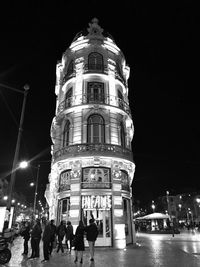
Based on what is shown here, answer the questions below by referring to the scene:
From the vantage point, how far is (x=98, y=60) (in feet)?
72.6

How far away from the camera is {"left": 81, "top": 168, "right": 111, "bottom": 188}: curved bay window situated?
16.5 metres

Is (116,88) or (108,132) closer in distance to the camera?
(108,132)

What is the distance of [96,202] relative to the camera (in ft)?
53.0

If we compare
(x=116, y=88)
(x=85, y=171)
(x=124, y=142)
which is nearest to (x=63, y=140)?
(x=85, y=171)

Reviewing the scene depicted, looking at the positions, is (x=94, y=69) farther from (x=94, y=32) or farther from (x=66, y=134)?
(x=66, y=134)

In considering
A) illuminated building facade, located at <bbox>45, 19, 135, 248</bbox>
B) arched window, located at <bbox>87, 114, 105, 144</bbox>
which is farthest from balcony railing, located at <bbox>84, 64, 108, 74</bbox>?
arched window, located at <bbox>87, 114, 105, 144</bbox>

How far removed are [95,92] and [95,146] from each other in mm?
5869

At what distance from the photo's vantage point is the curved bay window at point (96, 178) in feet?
54.2

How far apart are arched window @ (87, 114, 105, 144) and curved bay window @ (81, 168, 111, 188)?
91.7 inches

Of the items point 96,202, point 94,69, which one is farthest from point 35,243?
point 94,69

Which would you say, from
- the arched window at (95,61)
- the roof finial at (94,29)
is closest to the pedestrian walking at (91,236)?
the arched window at (95,61)

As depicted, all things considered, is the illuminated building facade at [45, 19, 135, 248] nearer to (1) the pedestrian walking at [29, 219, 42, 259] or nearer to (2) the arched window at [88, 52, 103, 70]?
(2) the arched window at [88, 52, 103, 70]

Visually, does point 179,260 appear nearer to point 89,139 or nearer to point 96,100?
point 89,139

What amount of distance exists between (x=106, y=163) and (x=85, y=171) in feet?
5.73
